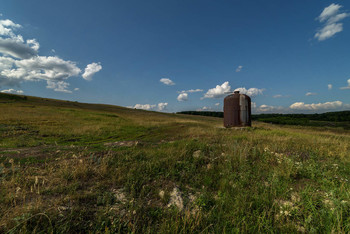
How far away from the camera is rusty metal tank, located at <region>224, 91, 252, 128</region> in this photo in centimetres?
1395

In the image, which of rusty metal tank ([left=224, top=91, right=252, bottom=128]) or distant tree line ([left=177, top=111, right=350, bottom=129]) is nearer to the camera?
rusty metal tank ([left=224, top=91, right=252, bottom=128])

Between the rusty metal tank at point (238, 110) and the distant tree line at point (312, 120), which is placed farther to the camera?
the distant tree line at point (312, 120)

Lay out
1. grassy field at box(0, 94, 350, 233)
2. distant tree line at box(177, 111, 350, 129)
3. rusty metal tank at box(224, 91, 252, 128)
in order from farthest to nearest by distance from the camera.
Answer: distant tree line at box(177, 111, 350, 129) < rusty metal tank at box(224, 91, 252, 128) < grassy field at box(0, 94, 350, 233)

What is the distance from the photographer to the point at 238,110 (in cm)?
1400

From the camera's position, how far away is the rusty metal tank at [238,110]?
14.0m

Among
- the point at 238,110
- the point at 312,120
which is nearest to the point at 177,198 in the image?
the point at 238,110

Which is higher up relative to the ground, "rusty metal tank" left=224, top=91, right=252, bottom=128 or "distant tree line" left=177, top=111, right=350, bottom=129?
"rusty metal tank" left=224, top=91, right=252, bottom=128

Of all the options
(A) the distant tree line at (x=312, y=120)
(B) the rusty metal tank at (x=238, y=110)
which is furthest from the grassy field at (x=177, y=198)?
(A) the distant tree line at (x=312, y=120)

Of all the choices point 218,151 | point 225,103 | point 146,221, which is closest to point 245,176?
point 218,151

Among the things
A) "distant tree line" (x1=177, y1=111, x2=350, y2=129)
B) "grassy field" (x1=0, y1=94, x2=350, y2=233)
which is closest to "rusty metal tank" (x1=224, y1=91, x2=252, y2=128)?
"grassy field" (x1=0, y1=94, x2=350, y2=233)

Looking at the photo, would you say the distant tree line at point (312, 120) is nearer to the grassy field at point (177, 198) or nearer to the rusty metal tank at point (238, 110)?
the rusty metal tank at point (238, 110)

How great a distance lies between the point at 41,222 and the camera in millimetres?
2266

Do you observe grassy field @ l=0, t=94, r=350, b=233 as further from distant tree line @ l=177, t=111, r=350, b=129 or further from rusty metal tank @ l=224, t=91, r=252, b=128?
distant tree line @ l=177, t=111, r=350, b=129

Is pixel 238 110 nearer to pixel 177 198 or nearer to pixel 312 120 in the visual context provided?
pixel 177 198
